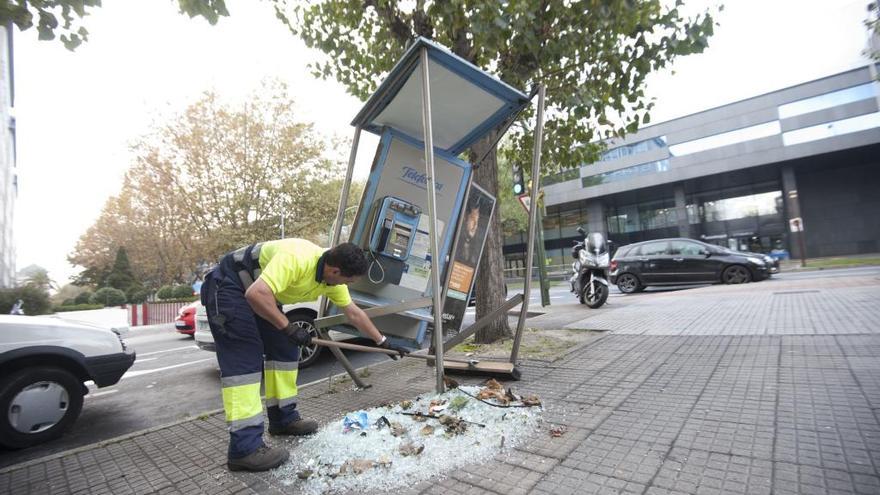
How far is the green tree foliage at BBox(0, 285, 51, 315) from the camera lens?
1195 cm

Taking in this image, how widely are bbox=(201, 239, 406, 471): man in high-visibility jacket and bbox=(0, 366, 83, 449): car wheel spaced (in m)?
1.94

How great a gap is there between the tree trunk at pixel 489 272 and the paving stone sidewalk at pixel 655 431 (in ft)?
3.93

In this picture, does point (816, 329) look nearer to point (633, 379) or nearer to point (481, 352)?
point (633, 379)

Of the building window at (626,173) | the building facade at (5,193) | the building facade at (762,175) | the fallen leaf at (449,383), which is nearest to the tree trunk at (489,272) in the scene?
the fallen leaf at (449,383)

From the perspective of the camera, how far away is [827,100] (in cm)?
2611

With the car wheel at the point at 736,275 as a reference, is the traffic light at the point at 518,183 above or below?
above

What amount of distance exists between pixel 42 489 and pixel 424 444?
228 centimetres

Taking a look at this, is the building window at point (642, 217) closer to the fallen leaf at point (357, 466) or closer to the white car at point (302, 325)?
the white car at point (302, 325)

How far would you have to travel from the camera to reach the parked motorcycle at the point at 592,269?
29.6 ft

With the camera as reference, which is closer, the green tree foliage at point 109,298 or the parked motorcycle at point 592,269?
the parked motorcycle at point 592,269

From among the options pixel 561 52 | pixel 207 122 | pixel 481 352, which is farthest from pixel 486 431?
pixel 207 122

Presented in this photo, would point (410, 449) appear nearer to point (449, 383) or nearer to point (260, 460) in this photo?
point (260, 460)

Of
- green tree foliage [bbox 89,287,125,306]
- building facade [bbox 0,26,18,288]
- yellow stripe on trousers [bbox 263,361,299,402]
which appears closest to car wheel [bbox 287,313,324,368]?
yellow stripe on trousers [bbox 263,361,299,402]

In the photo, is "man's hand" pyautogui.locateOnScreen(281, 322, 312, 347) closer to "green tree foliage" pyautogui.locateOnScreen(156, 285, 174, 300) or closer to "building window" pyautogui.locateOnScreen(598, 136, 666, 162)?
"green tree foliage" pyautogui.locateOnScreen(156, 285, 174, 300)
